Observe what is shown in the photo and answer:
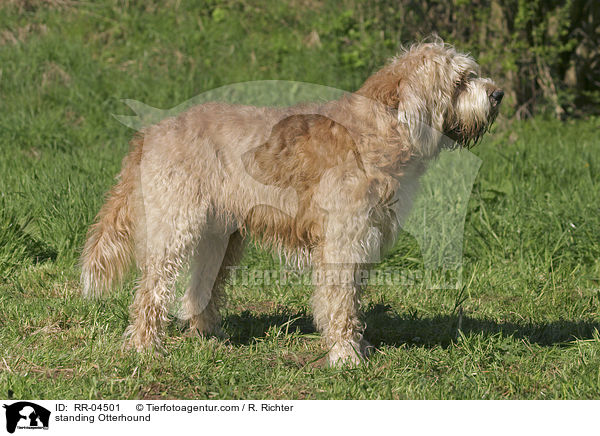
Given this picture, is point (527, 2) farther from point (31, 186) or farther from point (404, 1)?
point (31, 186)

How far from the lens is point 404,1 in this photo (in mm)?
10156

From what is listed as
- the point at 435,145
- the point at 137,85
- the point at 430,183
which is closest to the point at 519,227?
the point at 430,183

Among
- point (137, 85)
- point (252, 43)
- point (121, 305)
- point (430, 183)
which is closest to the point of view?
point (121, 305)

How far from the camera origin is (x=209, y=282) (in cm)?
475

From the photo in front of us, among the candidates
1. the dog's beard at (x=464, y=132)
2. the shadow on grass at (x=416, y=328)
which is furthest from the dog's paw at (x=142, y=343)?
the dog's beard at (x=464, y=132)

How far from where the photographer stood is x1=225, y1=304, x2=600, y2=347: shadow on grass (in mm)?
4699

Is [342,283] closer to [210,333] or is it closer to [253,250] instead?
[210,333]

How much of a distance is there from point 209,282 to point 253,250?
120 cm

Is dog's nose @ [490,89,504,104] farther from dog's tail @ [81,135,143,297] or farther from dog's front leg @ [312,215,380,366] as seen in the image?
dog's tail @ [81,135,143,297]

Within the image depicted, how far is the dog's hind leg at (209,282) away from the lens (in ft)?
15.4
